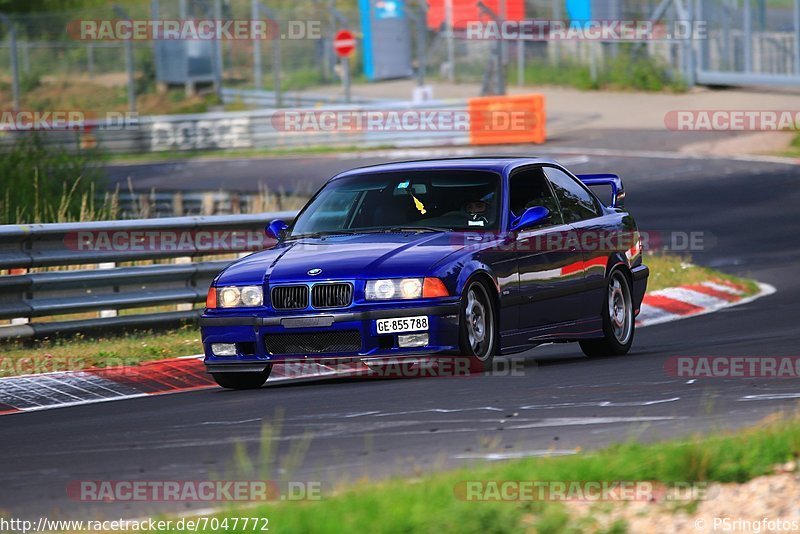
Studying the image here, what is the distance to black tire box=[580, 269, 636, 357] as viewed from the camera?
11.8m

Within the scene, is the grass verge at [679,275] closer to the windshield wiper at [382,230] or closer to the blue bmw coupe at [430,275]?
the blue bmw coupe at [430,275]

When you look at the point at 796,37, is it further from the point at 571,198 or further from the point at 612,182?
the point at 571,198

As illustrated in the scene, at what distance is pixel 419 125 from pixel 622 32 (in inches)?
400

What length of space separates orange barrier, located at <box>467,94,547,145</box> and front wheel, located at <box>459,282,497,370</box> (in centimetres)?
2579

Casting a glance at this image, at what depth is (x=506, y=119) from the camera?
36.1 metres

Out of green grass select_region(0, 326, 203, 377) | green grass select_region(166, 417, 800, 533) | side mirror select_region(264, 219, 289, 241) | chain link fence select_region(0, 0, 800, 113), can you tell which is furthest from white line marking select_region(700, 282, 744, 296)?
chain link fence select_region(0, 0, 800, 113)


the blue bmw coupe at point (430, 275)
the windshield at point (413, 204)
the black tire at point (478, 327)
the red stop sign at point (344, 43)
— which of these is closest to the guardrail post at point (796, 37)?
the red stop sign at point (344, 43)

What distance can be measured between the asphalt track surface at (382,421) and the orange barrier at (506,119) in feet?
77.1

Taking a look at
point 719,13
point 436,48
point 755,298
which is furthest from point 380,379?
point 436,48

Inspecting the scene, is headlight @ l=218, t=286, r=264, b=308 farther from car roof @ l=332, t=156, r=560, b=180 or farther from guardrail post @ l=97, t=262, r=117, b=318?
guardrail post @ l=97, t=262, r=117, b=318

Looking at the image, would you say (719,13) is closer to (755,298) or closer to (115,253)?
(755,298)

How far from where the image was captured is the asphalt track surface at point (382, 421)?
6977mm

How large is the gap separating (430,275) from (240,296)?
1.30 metres

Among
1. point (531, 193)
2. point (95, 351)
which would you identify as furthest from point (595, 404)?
Result: point (95, 351)
